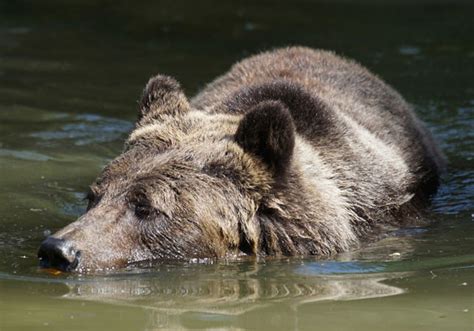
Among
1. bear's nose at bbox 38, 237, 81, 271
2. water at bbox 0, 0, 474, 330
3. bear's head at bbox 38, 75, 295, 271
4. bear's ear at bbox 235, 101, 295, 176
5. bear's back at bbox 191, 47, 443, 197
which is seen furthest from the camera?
bear's back at bbox 191, 47, 443, 197

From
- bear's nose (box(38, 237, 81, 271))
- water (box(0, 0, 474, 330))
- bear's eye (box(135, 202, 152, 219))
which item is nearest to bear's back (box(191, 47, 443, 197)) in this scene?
water (box(0, 0, 474, 330))

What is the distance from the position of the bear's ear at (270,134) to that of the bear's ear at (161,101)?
3.50 ft

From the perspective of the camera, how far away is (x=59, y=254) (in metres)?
7.46

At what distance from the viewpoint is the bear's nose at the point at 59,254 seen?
745cm

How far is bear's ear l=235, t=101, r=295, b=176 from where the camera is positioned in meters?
8.19

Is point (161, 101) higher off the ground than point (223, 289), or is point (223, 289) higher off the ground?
point (161, 101)

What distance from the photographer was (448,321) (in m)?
6.03

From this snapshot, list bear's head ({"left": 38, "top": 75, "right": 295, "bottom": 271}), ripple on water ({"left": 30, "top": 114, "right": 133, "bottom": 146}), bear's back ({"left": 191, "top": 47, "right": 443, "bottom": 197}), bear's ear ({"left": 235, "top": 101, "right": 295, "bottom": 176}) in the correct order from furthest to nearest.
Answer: ripple on water ({"left": 30, "top": 114, "right": 133, "bottom": 146}), bear's back ({"left": 191, "top": 47, "right": 443, "bottom": 197}), bear's ear ({"left": 235, "top": 101, "right": 295, "bottom": 176}), bear's head ({"left": 38, "top": 75, "right": 295, "bottom": 271})

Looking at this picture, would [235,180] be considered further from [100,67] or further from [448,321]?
[100,67]

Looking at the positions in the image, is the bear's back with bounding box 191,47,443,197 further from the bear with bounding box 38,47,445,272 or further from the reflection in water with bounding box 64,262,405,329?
the reflection in water with bounding box 64,262,405,329

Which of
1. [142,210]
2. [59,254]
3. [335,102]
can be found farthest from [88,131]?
[59,254]

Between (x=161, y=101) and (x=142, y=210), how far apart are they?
1622 mm

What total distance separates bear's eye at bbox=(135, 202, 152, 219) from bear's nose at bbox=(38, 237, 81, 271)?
2.26 ft

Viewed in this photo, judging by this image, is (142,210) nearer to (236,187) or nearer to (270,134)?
(236,187)
